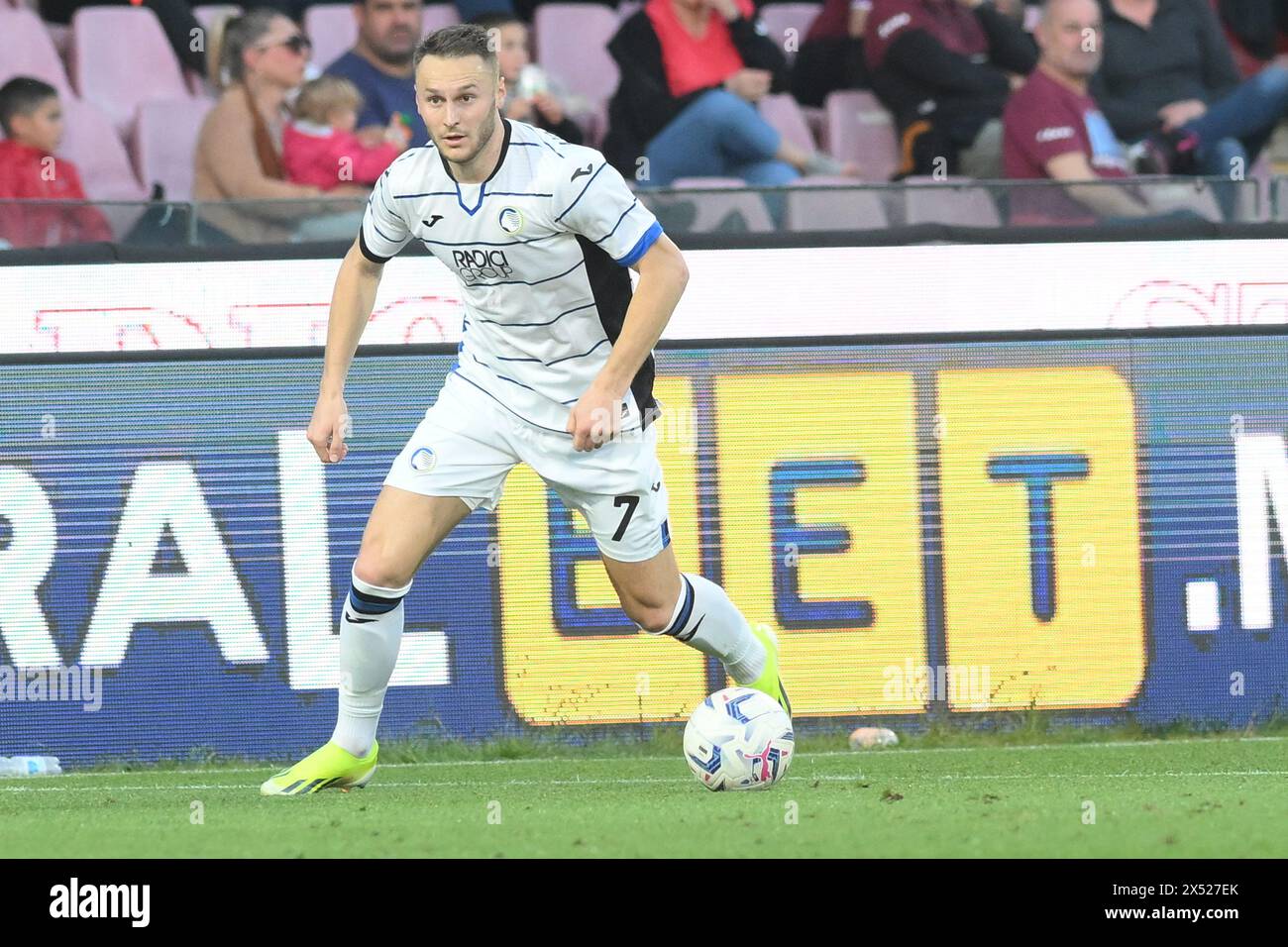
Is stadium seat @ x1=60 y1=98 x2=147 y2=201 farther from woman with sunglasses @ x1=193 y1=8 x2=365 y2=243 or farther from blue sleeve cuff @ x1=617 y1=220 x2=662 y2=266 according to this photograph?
blue sleeve cuff @ x1=617 y1=220 x2=662 y2=266

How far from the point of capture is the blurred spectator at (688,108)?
8961 mm

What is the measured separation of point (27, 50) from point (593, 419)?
5.56 m

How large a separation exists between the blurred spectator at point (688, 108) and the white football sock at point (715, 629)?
360 centimetres

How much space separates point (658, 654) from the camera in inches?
273

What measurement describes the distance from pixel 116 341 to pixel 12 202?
25.0 inches

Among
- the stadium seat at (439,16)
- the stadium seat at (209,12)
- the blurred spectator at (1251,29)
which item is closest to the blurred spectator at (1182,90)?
the blurred spectator at (1251,29)

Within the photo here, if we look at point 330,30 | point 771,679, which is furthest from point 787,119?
point 771,679

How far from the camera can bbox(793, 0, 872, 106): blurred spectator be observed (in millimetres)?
10039

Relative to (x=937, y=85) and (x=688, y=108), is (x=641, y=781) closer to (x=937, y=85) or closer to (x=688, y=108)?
(x=688, y=108)

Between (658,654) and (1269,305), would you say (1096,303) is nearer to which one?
(1269,305)

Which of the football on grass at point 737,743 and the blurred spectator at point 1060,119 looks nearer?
the football on grass at point 737,743

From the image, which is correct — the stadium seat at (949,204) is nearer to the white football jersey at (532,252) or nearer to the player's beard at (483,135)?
the white football jersey at (532,252)

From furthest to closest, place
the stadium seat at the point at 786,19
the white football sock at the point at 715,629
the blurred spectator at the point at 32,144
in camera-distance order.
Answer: the stadium seat at the point at 786,19 → the blurred spectator at the point at 32,144 → the white football sock at the point at 715,629

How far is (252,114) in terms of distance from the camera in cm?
852
